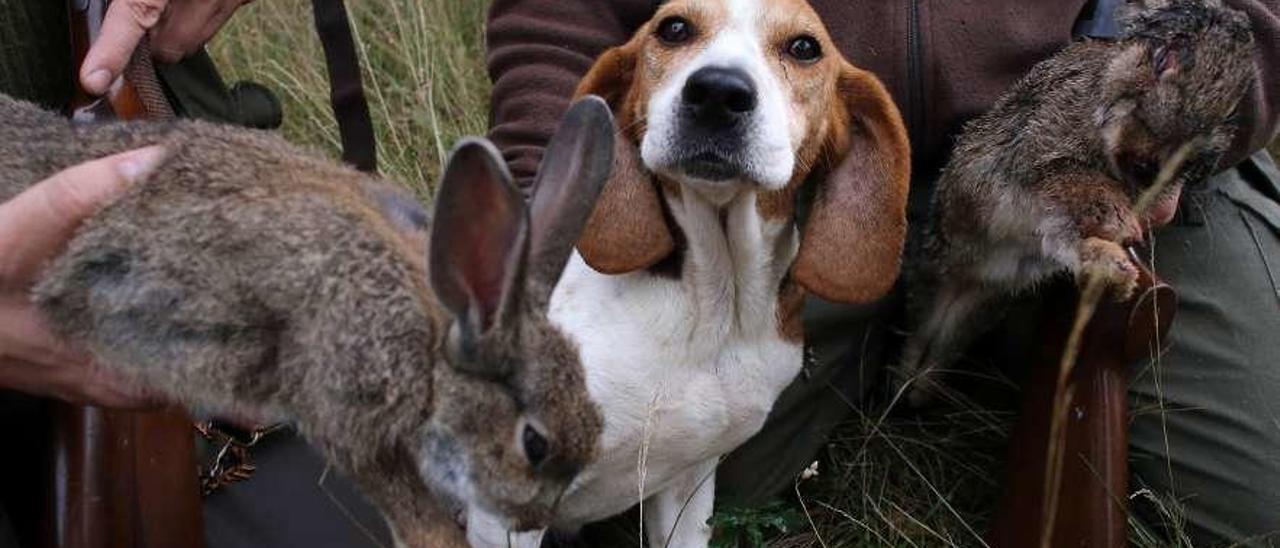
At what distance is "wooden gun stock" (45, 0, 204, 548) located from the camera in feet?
10.2

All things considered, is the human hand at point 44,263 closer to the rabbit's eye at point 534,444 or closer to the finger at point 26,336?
the finger at point 26,336

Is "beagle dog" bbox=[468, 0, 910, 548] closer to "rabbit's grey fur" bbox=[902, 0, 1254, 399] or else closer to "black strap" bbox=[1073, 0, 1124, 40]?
"rabbit's grey fur" bbox=[902, 0, 1254, 399]

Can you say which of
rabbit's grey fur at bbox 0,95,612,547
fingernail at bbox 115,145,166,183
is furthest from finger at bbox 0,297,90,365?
fingernail at bbox 115,145,166,183

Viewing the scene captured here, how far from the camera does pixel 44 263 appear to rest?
8.96 ft

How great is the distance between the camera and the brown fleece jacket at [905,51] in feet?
13.7

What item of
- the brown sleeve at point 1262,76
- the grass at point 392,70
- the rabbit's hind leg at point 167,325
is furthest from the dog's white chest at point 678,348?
the grass at point 392,70

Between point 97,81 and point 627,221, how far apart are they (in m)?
1.43

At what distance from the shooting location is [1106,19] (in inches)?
174

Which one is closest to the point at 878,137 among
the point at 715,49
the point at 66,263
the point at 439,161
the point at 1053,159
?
the point at 715,49

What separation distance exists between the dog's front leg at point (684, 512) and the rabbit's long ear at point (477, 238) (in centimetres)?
170

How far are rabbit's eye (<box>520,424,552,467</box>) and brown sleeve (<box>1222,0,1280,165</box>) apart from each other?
2.77m

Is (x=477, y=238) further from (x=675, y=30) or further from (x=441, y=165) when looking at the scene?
(x=441, y=165)

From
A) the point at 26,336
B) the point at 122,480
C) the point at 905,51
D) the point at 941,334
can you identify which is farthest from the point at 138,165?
the point at 941,334

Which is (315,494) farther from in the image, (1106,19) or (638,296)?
(1106,19)
